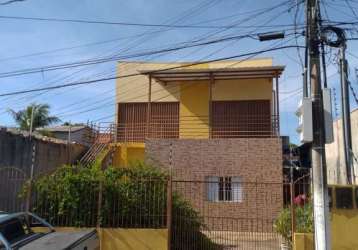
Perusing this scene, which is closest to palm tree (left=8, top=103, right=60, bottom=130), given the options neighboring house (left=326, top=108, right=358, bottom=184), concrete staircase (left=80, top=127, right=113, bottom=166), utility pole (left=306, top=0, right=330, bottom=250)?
concrete staircase (left=80, top=127, right=113, bottom=166)

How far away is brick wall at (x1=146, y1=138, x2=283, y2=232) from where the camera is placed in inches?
Answer: 699

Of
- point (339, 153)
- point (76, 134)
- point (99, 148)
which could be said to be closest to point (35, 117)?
point (76, 134)

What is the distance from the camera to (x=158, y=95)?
22750 mm

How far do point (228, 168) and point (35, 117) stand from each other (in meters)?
22.0

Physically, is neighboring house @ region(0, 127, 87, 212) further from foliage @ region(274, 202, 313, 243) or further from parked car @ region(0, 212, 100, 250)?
foliage @ region(274, 202, 313, 243)

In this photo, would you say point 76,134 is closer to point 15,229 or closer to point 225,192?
point 225,192

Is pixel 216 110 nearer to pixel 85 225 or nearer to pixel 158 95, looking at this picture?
pixel 158 95

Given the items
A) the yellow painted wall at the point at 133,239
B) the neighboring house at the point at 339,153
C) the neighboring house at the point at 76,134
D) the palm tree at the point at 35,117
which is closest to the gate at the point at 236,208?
the neighboring house at the point at 339,153

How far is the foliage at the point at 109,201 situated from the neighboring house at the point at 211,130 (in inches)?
198

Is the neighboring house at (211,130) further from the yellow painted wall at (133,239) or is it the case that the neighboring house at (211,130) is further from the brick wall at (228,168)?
the yellow painted wall at (133,239)

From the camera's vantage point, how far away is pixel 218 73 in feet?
65.8

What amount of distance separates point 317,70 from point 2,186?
8.74m

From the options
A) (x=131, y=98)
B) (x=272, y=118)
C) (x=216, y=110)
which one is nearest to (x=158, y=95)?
(x=131, y=98)

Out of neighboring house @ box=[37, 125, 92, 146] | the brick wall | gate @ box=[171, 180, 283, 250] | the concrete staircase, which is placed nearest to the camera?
gate @ box=[171, 180, 283, 250]
